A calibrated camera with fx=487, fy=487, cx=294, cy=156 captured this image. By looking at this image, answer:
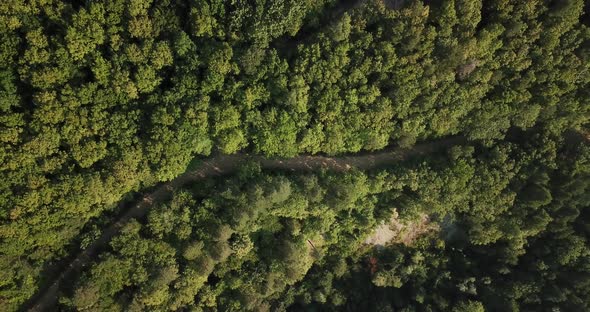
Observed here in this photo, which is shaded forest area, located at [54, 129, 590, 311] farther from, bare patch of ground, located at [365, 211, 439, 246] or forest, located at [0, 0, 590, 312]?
bare patch of ground, located at [365, 211, 439, 246]

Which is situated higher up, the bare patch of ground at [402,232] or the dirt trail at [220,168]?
the dirt trail at [220,168]

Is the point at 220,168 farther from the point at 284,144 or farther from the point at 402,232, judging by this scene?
the point at 402,232

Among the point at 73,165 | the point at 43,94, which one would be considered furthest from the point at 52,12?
the point at 73,165

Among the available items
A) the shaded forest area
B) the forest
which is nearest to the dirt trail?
the forest

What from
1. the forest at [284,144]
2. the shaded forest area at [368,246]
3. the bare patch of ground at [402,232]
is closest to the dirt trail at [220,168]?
the forest at [284,144]

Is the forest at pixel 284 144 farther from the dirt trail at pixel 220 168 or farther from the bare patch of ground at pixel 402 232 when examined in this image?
the bare patch of ground at pixel 402 232
